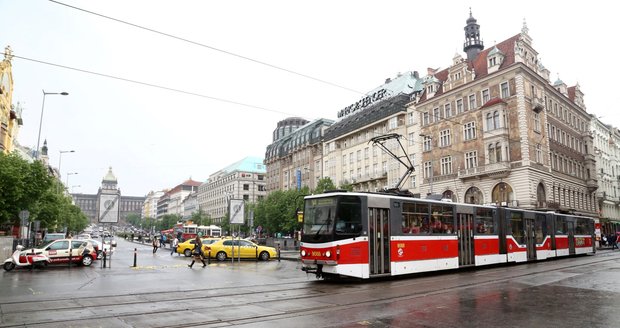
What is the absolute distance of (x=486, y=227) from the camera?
22.1 meters

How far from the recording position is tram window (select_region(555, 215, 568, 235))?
29.4m

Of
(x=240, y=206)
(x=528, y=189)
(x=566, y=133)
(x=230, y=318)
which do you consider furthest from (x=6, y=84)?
(x=566, y=133)

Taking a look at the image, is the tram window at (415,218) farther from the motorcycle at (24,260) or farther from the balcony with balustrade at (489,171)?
the balcony with balustrade at (489,171)

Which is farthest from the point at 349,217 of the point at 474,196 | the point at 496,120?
the point at 474,196

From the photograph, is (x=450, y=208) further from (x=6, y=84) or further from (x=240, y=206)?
(x=6, y=84)

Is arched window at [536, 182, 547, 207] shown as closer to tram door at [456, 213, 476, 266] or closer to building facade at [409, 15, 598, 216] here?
building facade at [409, 15, 598, 216]

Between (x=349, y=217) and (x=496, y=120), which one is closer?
(x=349, y=217)

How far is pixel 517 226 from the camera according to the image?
80.8 feet

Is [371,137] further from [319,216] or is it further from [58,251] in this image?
[319,216]

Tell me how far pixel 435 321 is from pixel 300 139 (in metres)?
82.3

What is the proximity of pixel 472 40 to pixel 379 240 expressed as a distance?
154 feet

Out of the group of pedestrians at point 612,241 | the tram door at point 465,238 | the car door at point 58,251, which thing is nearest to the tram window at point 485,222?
the tram door at point 465,238

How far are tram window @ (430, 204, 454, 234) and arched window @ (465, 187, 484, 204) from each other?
1124 inches

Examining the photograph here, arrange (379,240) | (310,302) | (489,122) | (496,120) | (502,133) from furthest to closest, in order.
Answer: (489,122) → (496,120) → (502,133) → (379,240) → (310,302)
